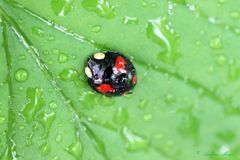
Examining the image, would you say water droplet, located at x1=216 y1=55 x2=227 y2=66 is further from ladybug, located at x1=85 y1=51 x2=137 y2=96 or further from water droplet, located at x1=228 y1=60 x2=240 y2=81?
ladybug, located at x1=85 y1=51 x2=137 y2=96

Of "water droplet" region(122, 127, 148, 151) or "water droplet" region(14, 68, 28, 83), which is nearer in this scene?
"water droplet" region(14, 68, 28, 83)

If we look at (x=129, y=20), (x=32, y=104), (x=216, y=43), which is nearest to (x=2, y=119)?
(x=32, y=104)

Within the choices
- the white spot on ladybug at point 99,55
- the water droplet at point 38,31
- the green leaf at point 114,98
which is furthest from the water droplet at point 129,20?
the water droplet at point 38,31

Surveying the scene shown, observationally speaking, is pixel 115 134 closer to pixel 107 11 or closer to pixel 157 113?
pixel 157 113

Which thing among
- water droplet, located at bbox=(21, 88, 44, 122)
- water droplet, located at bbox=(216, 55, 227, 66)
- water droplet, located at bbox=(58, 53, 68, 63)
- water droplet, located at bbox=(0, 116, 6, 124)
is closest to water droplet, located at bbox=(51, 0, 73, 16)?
water droplet, located at bbox=(58, 53, 68, 63)

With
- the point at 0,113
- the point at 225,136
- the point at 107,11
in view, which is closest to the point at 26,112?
the point at 0,113

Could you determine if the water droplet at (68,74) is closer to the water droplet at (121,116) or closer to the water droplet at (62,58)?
the water droplet at (62,58)
